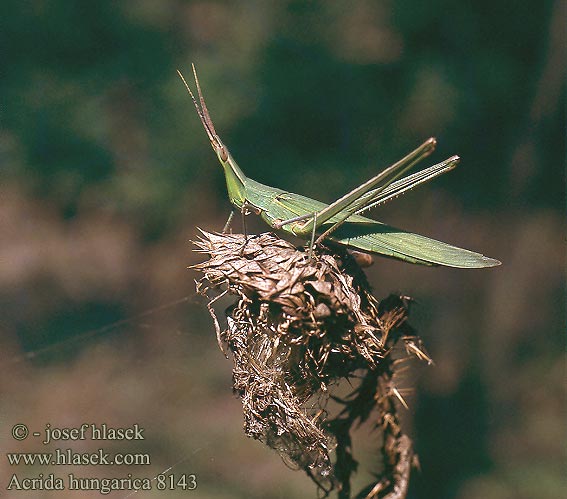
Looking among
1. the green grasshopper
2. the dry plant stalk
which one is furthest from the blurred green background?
the dry plant stalk

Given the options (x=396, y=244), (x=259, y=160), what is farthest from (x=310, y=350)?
(x=259, y=160)

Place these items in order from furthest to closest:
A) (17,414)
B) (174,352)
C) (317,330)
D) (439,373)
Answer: (174,352)
(439,373)
(17,414)
(317,330)

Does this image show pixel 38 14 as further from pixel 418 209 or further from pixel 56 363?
pixel 418 209

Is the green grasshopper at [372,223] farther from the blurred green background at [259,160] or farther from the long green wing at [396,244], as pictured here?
the blurred green background at [259,160]

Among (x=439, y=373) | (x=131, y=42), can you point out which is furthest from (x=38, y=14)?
(x=439, y=373)

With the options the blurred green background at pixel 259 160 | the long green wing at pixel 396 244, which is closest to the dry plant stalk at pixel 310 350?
the long green wing at pixel 396 244

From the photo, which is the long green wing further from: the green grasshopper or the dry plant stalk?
the dry plant stalk

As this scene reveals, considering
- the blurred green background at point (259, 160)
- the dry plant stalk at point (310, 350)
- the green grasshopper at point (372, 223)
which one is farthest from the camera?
the blurred green background at point (259, 160)
